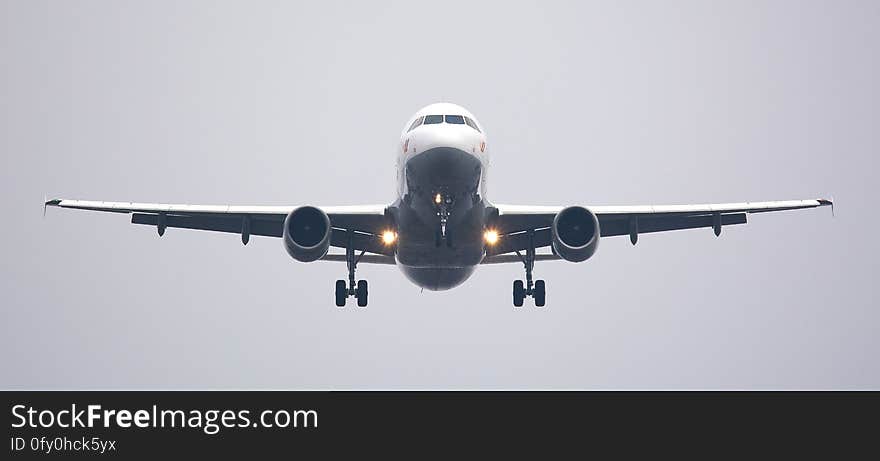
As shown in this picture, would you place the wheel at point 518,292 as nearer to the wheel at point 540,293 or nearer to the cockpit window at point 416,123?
the wheel at point 540,293

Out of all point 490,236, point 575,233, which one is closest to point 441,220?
point 490,236

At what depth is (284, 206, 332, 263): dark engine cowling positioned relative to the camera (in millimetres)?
43938

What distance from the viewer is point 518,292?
5356 centimetres

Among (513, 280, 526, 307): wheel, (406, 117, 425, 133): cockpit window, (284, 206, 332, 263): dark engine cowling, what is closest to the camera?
(406, 117, 425, 133): cockpit window

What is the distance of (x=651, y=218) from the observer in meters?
49.4

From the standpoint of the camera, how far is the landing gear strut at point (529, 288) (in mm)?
51188

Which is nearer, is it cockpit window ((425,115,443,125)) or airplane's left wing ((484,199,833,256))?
cockpit window ((425,115,443,125))

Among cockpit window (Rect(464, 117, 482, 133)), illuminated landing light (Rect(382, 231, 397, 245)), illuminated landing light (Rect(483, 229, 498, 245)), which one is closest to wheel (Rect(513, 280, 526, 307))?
illuminated landing light (Rect(483, 229, 498, 245))

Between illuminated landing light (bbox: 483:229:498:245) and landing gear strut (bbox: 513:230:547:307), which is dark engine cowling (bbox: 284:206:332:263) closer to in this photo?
illuminated landing light (bbox: 483:229:498:245)
